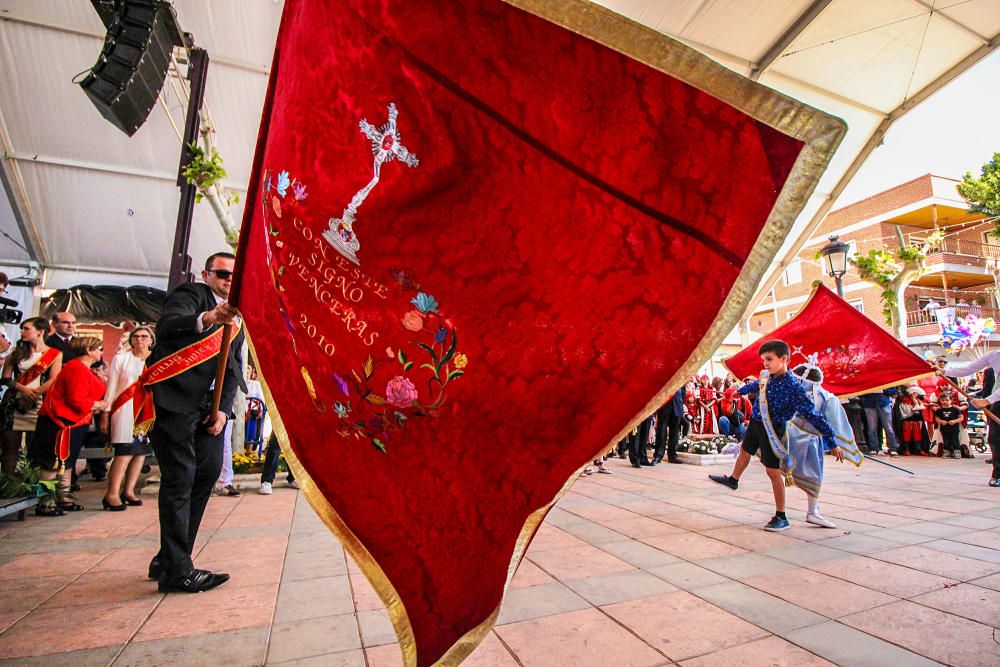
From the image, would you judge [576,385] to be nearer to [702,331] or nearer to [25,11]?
[702,331]

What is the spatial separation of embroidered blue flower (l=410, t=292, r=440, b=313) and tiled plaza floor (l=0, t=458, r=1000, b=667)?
168 cm

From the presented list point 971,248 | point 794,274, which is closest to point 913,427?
point 794,274

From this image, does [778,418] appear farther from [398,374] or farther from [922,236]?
[922,236]

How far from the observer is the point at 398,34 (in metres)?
0.99

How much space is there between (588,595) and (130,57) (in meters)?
7.54

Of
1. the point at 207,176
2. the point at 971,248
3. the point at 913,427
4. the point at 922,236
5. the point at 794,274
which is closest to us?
the point at 207,176

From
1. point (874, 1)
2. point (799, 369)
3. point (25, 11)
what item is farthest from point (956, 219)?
point (25, 11)

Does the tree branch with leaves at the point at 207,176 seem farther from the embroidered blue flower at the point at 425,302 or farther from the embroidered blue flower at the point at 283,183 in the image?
the embroidered blue flower at the point at 425,302

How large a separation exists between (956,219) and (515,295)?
33637mm

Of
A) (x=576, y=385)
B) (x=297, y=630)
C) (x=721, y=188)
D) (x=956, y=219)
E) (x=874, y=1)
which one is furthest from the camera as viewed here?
(x=956, y=219)

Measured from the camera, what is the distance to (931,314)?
2327 centimetres

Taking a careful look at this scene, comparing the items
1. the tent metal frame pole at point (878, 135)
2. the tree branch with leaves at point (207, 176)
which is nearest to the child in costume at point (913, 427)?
the tent metal frame pole at point (878, 135)

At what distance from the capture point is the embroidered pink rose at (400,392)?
1.13 metres

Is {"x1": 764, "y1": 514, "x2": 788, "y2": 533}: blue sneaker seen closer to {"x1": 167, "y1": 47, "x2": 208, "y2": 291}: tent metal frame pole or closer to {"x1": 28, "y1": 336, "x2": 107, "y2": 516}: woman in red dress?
{"x1": 28, "y1": 336, "x2": 107, "y2": 516}: woman in red dress
